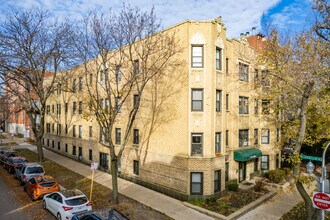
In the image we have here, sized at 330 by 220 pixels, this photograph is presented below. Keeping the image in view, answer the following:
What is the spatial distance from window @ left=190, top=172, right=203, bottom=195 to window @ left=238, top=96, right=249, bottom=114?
8.40 m

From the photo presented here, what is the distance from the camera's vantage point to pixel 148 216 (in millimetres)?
14570

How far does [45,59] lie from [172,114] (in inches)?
576

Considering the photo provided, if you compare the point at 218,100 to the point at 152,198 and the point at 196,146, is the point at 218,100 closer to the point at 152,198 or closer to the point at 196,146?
the point at 196,146

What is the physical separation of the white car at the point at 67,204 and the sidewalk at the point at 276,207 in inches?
368

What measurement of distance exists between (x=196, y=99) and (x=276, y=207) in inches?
370

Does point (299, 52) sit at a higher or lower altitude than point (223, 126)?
higher

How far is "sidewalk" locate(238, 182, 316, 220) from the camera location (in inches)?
617

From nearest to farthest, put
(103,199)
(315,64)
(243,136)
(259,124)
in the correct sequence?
1. (315,64)
2. (103,199)
3. (243,136)
4. (259,124)

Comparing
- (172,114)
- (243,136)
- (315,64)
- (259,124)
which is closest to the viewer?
(315,64)

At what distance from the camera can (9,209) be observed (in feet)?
50.2

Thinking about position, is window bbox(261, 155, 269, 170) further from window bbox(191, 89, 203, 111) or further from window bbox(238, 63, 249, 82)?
window bbox(191, 89, 203, 111)

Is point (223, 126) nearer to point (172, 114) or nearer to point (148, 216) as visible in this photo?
point (172, 114)

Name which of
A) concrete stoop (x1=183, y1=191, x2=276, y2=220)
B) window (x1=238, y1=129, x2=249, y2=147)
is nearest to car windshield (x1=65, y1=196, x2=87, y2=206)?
concrete stoop (x1=183, y1=191, x2=276, y2=220)

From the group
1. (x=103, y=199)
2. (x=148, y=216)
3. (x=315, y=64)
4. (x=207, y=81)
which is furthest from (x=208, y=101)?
(x=103, y=199)
